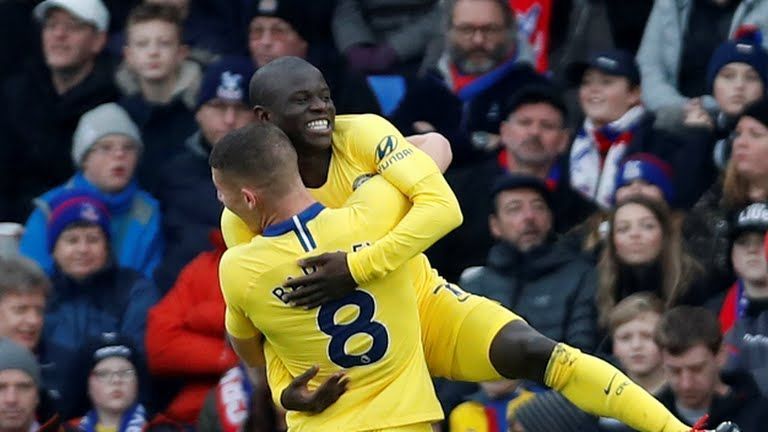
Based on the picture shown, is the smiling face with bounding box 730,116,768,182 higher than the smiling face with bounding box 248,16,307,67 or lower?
lower

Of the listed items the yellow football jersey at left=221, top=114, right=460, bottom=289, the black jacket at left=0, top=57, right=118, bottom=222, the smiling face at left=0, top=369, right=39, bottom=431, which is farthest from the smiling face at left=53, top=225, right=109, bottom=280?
the yellow football jersey at left=221, top=114, right=460, bottom=289

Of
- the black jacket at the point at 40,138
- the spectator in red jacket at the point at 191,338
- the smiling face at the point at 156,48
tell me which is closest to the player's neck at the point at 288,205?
the spectator in red jacket at the point at 191,338

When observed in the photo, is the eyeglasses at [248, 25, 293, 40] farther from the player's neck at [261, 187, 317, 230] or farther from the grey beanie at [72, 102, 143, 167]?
the player's neck at [261, 187, 317, 230]

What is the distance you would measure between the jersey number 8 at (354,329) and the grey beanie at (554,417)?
140 cm

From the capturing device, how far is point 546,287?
11586mm

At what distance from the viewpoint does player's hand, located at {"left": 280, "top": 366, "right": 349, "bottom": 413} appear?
9.25 m

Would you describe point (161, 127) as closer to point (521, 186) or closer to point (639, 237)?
→ point (521, 186)

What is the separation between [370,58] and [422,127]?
1.15 m

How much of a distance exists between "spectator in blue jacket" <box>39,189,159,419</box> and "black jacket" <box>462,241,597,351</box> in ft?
5.53

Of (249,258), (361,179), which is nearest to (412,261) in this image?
(361,179)

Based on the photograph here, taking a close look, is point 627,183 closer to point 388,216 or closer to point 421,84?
point 421,84

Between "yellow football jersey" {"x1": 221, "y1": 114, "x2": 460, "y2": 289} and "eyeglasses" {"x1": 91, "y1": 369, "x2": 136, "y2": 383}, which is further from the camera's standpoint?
"eyeglasses" {"x1": 91, "y1": 369, "x2": 136, "y2": 383}

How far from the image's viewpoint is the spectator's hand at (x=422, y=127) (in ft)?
41.0

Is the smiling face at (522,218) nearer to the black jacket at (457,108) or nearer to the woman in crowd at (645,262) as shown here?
the woman in crowd at (645,262)
